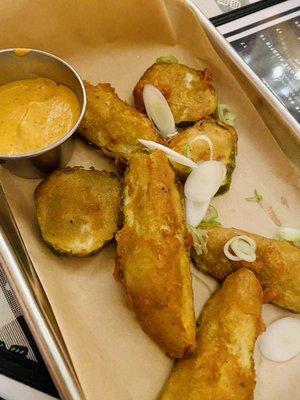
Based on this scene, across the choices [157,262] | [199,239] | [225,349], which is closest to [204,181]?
[199,239]

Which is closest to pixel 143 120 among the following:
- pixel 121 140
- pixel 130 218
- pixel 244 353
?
pixel 121 140

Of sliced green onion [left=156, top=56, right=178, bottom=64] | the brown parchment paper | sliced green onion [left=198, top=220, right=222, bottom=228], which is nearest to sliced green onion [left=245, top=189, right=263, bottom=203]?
the brown parchment paper

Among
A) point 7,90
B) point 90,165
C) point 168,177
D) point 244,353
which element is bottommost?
point 244,353

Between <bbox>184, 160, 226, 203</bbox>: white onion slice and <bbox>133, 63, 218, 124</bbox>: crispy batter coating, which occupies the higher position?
<bbox>133, 63, 218, 124</bbox>: crispy batter coating

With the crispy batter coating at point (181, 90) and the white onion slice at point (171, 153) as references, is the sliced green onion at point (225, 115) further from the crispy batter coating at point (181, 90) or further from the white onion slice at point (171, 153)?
the white onion slice at point (171, 153)

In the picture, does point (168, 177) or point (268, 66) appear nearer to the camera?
point (168, 177)

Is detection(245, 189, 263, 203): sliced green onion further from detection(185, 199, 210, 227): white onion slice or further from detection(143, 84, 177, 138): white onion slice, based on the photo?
detection(143, 84, 177, 138): white onion slice

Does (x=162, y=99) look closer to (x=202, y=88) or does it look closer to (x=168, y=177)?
(x=202, y=88)
